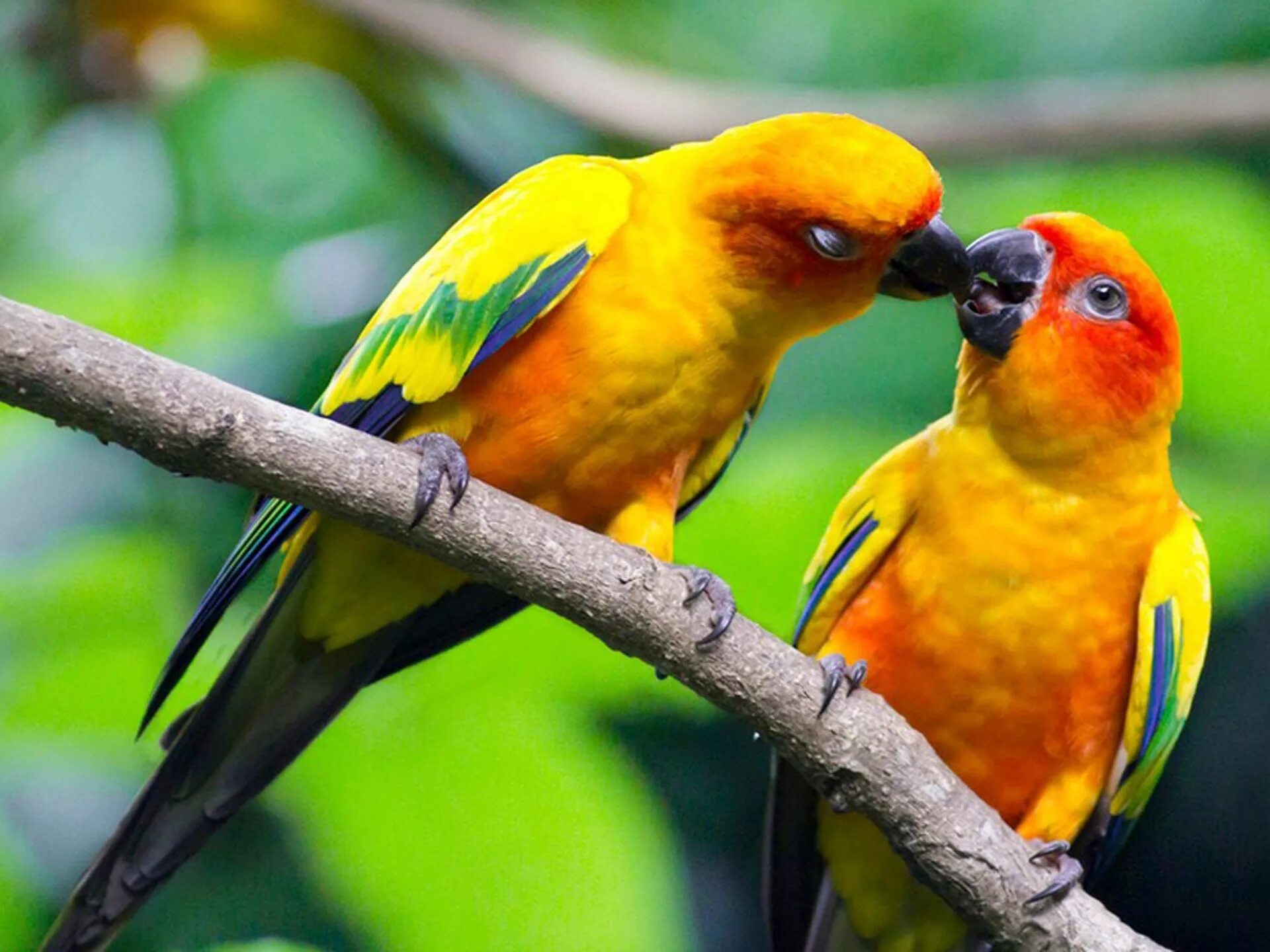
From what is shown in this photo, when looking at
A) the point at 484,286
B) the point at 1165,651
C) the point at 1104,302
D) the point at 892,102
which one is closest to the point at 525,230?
the point at 484,286

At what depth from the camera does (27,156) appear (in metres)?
2.76

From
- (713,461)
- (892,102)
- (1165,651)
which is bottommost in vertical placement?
(713,461)

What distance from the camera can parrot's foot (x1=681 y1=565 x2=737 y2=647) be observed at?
1.40 m

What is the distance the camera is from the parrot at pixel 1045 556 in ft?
5.62

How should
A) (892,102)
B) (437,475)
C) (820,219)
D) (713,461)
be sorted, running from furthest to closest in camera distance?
(892,102)
(713,461)
(820,219)
(437,475)

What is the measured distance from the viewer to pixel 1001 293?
68.1 inches

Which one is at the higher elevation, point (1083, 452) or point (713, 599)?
point (1083, 452)

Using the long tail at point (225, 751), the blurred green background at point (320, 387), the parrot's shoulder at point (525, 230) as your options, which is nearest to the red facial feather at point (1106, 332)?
the blurred green background at point (320, 387)

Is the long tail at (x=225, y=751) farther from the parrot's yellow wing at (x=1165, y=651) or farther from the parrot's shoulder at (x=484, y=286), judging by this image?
the parrot's yellow wing at (x=1165, y=651)

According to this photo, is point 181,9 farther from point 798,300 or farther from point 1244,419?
point 1244,419

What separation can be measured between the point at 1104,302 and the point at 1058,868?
2.18ft

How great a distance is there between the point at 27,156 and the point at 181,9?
44 centimetres

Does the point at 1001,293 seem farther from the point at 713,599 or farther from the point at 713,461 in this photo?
the point at 713,599

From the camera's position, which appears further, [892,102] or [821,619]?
[892,102]
